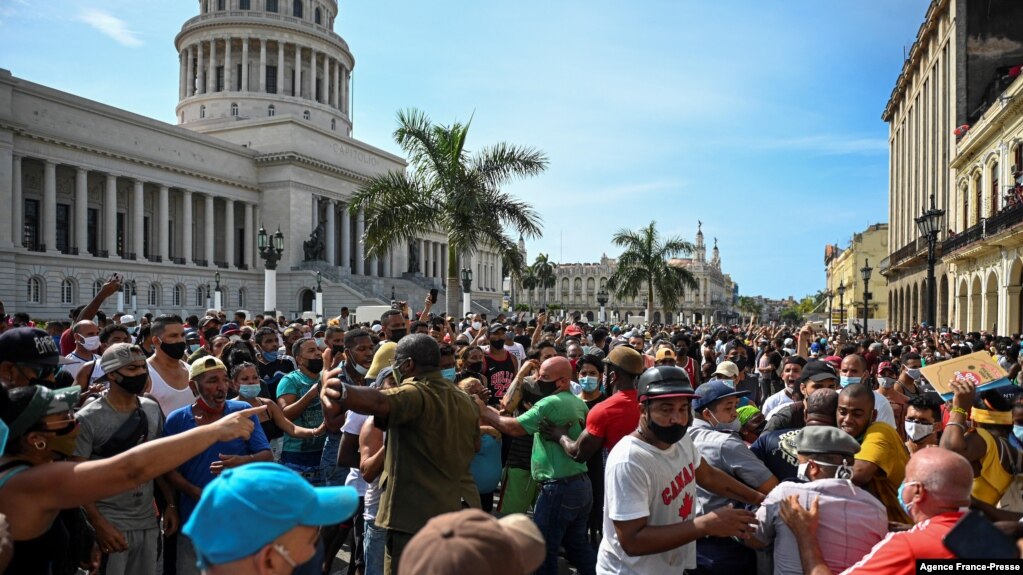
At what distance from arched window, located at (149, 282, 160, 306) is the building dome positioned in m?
22.3

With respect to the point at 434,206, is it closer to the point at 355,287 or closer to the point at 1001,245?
the point at 1001,245

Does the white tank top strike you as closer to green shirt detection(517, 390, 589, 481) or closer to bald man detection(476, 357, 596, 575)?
bald man detection(476, 357, 596, 575)

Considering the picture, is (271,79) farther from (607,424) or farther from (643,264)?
(607,424)

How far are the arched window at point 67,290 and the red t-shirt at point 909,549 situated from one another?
49.3 m

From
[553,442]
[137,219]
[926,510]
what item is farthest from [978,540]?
[137,219]

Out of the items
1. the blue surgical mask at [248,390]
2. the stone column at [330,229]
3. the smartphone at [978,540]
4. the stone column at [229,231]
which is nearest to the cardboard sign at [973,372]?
the smartphone at [978,540]

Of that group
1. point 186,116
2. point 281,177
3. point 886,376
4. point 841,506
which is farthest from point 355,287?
point 841,506

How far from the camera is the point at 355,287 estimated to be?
173 feet

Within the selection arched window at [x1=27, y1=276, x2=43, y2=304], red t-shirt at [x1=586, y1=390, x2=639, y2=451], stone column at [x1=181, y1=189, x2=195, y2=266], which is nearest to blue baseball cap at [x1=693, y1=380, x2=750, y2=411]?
red t-shirt at [x1=586, y1=390, x2=639, y2=451]

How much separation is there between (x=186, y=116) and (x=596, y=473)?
7362 centimetres

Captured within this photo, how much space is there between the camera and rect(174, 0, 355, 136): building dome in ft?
218

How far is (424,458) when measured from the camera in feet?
12.4

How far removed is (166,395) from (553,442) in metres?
3.26

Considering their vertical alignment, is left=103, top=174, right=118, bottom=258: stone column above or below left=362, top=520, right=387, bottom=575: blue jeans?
above
